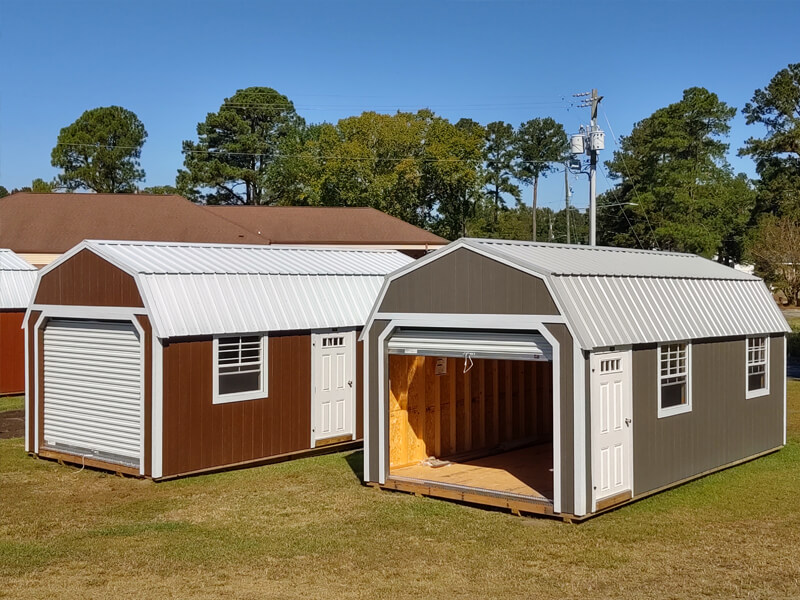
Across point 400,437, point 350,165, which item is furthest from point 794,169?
point 400,437

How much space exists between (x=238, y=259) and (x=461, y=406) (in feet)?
15.6

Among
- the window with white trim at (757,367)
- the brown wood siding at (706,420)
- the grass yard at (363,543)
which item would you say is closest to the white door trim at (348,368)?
the grass yard at (363,543)

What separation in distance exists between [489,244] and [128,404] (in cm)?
616

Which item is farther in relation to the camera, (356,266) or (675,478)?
(356,266)

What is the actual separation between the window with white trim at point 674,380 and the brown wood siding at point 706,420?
12cm

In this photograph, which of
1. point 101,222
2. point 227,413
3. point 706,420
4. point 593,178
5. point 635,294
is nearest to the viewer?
point 635,294

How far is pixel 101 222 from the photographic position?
1469 inches

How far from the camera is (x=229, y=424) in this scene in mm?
14945

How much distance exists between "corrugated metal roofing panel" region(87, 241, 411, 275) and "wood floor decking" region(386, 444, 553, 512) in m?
4.67

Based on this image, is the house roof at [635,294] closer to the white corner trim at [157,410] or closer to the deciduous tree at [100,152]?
the white corner trim at [157,410]

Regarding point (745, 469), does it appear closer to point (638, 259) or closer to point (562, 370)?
point (638, 259)

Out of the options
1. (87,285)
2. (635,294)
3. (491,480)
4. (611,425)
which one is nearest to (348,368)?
(491,480)

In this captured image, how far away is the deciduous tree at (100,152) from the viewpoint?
6881cm

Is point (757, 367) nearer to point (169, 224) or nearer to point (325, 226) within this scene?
point (169, 224)
